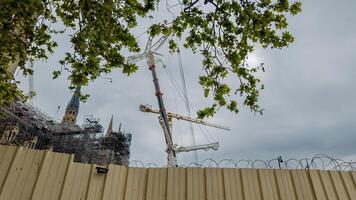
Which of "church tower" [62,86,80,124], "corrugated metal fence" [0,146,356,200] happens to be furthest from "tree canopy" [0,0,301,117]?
"church tower" [62,86,80,124]

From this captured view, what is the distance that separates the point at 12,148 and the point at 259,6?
14.3 feet

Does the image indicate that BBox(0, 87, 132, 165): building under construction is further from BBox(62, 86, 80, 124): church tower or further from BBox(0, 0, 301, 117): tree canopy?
BBox(62, 86, 80, 124): church tower

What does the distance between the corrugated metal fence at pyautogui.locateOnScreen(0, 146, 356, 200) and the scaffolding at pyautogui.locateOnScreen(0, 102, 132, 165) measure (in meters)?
34.5

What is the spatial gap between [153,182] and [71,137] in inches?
1875

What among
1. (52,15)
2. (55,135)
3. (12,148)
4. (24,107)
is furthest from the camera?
(55,135)

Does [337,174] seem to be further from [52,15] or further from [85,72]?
[52,15]

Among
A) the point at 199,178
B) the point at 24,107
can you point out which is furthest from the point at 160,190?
the point at 24,107

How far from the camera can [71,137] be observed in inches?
1810

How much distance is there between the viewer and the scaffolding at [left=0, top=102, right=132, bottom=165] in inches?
1431

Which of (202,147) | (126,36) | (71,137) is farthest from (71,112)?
(126,36)

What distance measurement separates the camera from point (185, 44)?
4898 mm

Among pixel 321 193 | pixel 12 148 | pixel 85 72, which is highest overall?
pixel 85 72

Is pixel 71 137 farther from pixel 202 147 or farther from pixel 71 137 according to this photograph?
pixel 202 147

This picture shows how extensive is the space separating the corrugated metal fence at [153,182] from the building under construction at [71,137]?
34254mm
